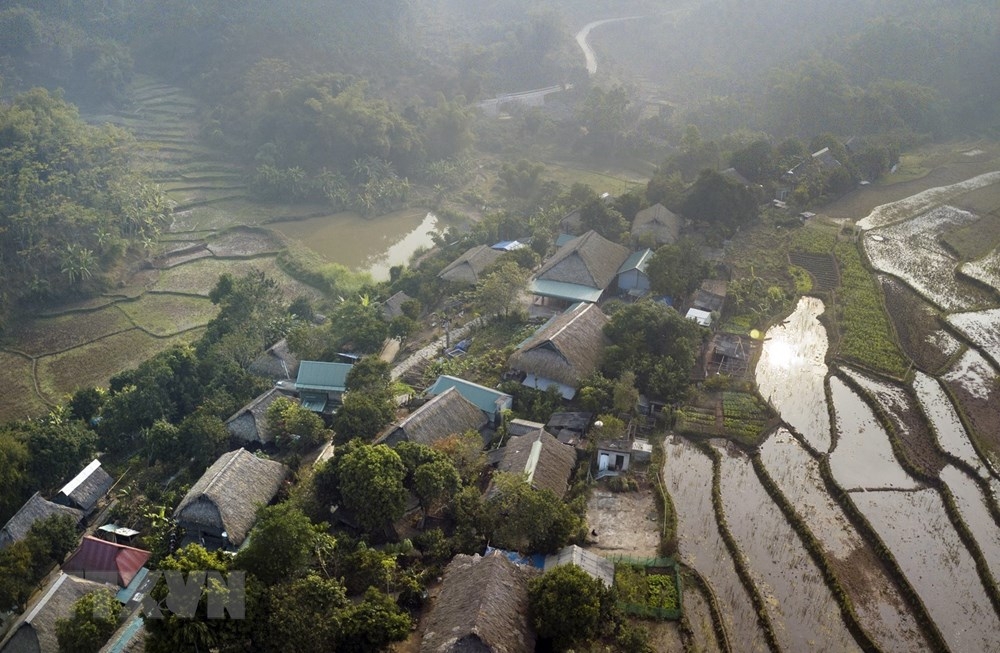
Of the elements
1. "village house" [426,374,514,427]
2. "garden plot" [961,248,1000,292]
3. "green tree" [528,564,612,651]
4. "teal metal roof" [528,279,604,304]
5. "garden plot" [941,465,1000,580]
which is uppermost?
"green tree" [528,564,612,651]

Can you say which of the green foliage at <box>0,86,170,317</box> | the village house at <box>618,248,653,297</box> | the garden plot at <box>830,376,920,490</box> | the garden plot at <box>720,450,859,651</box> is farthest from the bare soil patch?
the green foliage at <box>0,86,170,317</box>

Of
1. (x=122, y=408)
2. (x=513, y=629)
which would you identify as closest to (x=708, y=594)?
(x=513, y=629)

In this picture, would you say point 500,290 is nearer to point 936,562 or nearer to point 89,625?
point 936,562

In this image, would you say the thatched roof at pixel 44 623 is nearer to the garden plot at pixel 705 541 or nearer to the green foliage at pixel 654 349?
the garden plot at pixel 705 541

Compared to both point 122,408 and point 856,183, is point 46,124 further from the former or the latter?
point 856,183

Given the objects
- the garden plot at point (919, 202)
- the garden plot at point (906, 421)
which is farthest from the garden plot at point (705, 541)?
the garden plot at point (919, 202)

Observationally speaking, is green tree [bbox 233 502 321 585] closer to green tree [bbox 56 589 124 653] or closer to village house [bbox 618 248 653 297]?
green tree [bbox 56 589 124 653]
